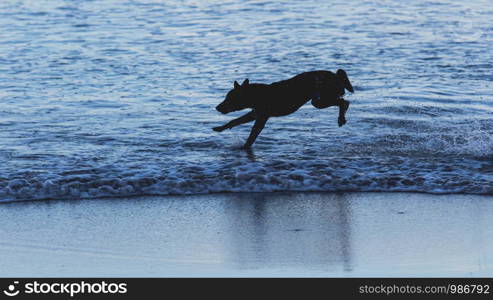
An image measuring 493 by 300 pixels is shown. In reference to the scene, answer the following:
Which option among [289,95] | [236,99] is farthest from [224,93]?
[236,99]

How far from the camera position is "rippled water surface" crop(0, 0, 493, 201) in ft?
32.0

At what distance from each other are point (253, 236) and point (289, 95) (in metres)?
3.39

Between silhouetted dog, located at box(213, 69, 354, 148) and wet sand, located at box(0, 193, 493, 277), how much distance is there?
180 centimetres

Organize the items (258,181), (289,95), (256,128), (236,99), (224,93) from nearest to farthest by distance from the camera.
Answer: (258,181)
(236,99)
(289,95)
(256,128)
(224,93)

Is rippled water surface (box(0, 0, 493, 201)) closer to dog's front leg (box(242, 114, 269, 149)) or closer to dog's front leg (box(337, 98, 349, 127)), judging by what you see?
dog's front leg (box(242, 114, 269, 149))

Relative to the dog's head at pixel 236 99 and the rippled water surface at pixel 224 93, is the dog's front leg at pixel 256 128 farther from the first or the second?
the dog's head at pixel 236 99

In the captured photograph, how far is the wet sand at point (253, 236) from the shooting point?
7.02m

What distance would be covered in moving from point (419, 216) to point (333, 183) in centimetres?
128

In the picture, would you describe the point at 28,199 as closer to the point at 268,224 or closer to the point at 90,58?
the point at 268,224

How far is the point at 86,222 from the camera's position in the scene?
8.33 metres

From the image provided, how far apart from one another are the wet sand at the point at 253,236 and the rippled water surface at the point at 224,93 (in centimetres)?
45

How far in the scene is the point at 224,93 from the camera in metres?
14.5

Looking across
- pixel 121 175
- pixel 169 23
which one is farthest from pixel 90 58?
pixel 121 175

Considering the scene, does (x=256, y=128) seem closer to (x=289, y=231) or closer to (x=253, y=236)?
(x=289, y=231)
